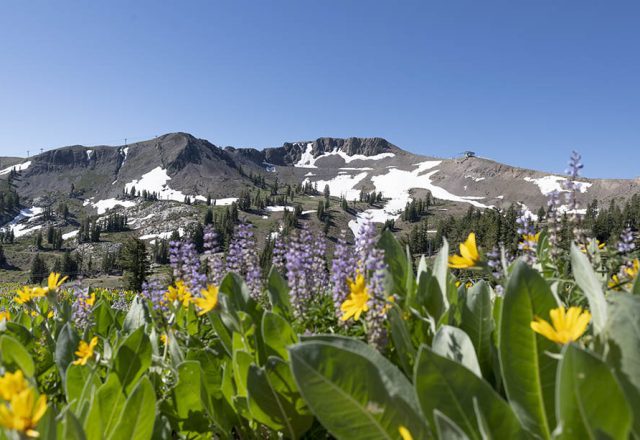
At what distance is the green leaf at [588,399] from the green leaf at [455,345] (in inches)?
15.9

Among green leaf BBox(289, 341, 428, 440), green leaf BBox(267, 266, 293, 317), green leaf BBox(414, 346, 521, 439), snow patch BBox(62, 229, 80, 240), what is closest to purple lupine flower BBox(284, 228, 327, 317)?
green leaf BBox(267, 266, 293, 317)

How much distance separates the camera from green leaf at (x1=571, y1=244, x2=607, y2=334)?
129 cm

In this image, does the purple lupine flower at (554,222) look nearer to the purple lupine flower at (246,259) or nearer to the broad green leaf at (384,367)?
the broad green leaf at (384,367)

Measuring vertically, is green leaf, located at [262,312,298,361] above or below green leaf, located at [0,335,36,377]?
above

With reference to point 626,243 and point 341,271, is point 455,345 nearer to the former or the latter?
point 341,271

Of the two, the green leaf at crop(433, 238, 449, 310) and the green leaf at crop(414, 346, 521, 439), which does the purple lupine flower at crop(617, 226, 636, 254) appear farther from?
the green leaf at crop(414, 346, 521, 439)

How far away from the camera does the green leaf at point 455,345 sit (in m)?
1.40

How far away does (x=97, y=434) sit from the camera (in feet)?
4.41

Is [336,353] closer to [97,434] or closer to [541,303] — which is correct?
[541,303]

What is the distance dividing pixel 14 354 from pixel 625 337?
2.10 m

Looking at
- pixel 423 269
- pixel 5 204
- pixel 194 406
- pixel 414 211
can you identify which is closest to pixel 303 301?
pixel 423 269

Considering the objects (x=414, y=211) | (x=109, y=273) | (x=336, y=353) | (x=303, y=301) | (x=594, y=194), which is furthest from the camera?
(x=594, y=194)

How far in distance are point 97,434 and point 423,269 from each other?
1.51 meters

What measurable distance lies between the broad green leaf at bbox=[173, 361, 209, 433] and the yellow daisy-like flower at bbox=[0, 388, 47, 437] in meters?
0.61
